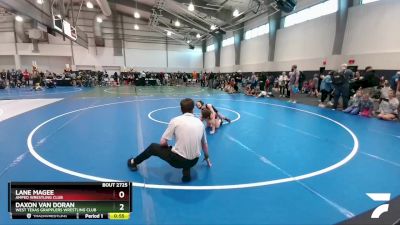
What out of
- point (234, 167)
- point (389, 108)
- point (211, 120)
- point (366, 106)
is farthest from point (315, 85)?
point (234, 167)

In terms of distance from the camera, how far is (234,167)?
4270 mm

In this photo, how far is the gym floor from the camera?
2.96m

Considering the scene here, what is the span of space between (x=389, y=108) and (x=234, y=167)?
793 centimetres

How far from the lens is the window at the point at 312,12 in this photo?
16744 millimetres

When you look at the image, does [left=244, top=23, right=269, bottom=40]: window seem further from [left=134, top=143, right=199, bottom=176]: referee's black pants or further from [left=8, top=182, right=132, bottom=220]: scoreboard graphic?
[left=8, top=182, right=132, bottom=220]: scoreboard graphic

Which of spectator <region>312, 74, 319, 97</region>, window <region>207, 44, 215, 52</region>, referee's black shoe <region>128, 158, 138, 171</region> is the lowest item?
referee's black shoe <region>128, 158, 138, 171</region>

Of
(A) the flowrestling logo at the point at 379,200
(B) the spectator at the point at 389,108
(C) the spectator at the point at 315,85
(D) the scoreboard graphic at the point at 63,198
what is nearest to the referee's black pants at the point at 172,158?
(D) the scoreboard graphic at the point at 63,198

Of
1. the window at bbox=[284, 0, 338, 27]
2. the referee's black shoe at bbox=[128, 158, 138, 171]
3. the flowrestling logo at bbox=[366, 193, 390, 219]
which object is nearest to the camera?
the flowrestling logo at bbox=[366, 193, 390, 219]

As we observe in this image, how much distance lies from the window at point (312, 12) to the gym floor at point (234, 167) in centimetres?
1234

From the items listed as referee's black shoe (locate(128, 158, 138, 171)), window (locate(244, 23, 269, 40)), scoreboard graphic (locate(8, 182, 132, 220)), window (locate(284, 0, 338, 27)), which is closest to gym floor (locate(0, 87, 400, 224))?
referee's black shoe (locate(128, 158, 138, 171))

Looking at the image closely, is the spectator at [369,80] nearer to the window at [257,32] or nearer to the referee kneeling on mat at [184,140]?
the referee kneeling on mat at [184,140]

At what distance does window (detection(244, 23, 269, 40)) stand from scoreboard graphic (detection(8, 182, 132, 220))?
983 inches

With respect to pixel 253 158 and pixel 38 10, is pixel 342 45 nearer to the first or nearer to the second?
pixel 253 158

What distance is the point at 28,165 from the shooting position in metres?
4.27
